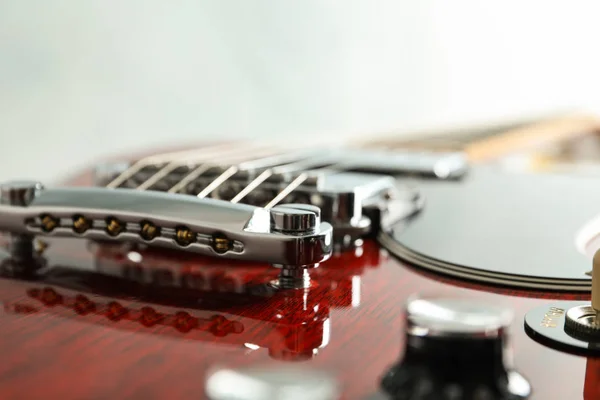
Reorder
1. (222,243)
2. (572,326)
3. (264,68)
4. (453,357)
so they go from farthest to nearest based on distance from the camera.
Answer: (264,68), (222,243), (572,326), (453,357)

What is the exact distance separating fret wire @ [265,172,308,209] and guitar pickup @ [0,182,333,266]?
13cm

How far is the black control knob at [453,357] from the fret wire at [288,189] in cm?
37

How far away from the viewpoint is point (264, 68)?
2758 mm

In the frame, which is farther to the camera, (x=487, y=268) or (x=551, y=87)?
(x=551, y=87)

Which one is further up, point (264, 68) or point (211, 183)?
point (264, 68)

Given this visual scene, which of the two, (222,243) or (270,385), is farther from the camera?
(222,243)

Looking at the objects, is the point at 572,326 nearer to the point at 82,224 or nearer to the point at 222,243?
the point at 222,243

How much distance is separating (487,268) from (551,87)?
372cm

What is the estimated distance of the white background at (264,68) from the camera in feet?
6.03

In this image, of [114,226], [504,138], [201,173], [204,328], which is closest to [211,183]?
[201,173]

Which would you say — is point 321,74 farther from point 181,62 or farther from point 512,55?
point 512,55

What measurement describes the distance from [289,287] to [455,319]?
240mm

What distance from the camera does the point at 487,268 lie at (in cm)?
57

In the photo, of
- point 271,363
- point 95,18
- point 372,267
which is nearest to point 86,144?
point 95,18
